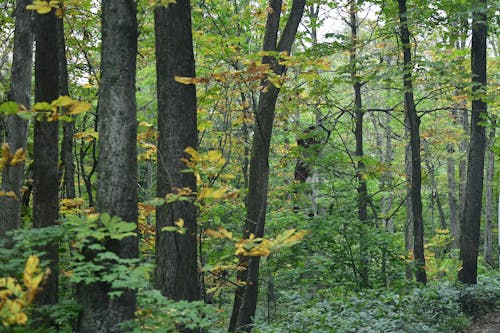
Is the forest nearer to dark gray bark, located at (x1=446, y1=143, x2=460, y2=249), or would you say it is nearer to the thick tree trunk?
the thick tree trunk

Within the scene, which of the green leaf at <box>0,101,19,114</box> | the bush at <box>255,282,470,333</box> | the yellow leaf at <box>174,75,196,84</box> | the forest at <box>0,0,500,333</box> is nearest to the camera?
the green leaf at <box>0,101,19,114</box>

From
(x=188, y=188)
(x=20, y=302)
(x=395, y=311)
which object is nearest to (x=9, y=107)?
(x=20, y=302)

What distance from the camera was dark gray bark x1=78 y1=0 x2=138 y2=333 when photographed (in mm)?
4457

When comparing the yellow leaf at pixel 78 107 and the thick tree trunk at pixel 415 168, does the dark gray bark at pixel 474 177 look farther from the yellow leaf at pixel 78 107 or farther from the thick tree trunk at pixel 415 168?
the yellow leaf at pixel 78 107

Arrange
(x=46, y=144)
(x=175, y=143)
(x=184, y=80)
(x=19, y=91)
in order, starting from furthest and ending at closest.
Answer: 1. (x=19, y=91)
2. (x=46, y=144)
3. (x=175, y=143)
4. (x=184, y=80)

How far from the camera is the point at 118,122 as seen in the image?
14.8 feet

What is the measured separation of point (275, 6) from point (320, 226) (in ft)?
16.0

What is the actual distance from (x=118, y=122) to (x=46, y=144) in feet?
9.33

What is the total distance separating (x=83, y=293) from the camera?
424 cm

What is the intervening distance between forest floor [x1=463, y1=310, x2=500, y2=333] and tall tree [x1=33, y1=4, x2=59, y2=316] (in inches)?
311

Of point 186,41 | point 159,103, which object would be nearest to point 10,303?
point 159,103

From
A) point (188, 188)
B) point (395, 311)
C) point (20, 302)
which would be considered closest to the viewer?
point (20, 302)

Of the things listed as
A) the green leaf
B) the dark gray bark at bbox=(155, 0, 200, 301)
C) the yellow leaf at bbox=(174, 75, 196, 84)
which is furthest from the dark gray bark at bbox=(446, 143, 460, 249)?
the green leaf

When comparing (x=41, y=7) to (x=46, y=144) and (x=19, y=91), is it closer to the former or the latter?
(x=46, y=144)
